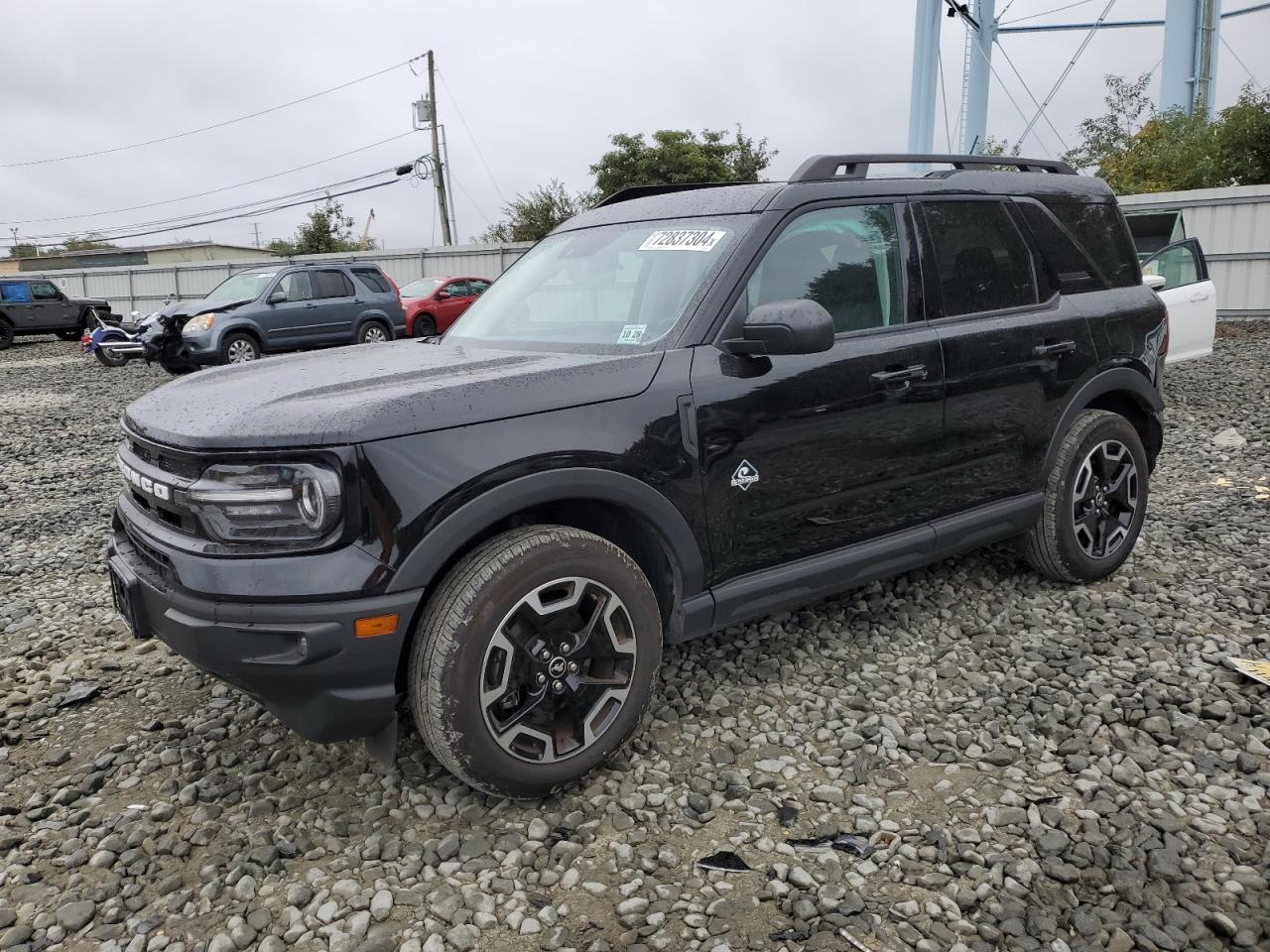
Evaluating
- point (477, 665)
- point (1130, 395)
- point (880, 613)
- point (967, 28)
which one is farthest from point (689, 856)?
point (967, 28)

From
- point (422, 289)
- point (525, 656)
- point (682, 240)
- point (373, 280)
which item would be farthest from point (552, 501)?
point (422, 289)

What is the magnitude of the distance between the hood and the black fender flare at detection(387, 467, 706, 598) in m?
0.21

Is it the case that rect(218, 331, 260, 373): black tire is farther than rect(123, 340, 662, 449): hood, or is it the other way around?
rect(218, 331, 260, 373): black tire

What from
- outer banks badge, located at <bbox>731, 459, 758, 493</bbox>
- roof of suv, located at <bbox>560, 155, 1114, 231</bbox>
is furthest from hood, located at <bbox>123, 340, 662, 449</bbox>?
roof of suv, located at <bbox>560, 155, 1114, 231</bbox>

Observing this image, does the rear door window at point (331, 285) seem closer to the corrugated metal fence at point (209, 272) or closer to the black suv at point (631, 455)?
the corrugated metal fence at point (209, 272)

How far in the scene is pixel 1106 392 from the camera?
4.25 m

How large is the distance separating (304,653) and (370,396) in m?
0.72

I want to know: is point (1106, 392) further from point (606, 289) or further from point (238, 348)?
point (238, 348)

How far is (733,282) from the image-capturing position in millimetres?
3115

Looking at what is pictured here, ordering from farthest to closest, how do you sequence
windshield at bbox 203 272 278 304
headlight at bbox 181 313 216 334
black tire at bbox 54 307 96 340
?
1. black tire at bbox 54 307 96 340
2. windshield at bbox 203 272 278 304
3. headlight at bbox 181 313 216 334

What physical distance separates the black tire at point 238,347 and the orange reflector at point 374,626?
41.0 ft

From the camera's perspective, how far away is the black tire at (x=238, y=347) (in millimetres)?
13742

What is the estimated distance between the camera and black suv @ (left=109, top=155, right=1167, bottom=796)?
242cm

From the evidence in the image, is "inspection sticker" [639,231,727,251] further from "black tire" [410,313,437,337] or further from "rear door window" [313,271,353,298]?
"black tire" [410,313,437,337]
